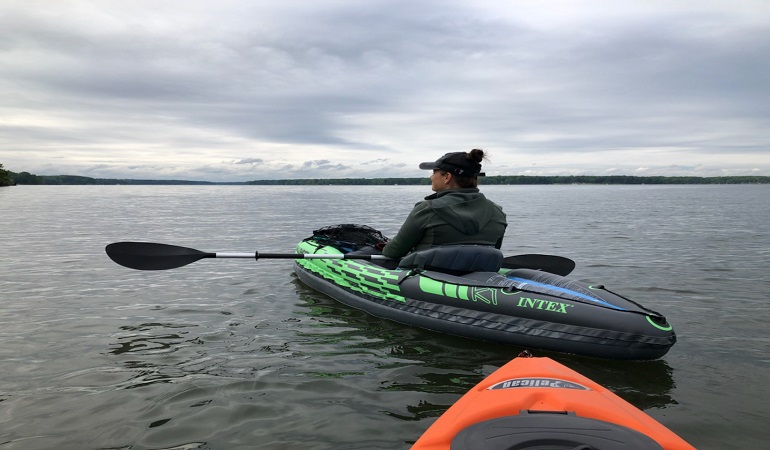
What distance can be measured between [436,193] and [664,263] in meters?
7.10

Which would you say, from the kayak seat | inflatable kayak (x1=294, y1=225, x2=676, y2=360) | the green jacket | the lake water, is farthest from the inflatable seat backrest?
the kayak seat

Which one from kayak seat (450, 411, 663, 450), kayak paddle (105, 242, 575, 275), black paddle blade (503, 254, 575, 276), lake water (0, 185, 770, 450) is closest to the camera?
kayak seat (450, 411, 663, 450)

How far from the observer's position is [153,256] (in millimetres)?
7543

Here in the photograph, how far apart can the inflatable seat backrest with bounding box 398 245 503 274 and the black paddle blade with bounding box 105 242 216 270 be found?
10.9ft

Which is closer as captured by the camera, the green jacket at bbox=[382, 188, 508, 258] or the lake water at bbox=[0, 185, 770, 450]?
the lake water at bbox=[0, 185, 770, 450]

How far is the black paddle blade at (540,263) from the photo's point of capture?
24.9 ft

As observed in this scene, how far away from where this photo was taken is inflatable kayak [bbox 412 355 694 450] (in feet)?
7.68

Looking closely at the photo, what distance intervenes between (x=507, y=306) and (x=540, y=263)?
8.09ft

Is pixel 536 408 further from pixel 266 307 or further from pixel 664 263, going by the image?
pixel 664 263

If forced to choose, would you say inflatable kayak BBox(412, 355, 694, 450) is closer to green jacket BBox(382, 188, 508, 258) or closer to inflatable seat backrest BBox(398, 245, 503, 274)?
inflatable seat backrest BBox(398, 245, 503, 274)

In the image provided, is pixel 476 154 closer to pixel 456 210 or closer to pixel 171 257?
pixel 456 210

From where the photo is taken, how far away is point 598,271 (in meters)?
10.2

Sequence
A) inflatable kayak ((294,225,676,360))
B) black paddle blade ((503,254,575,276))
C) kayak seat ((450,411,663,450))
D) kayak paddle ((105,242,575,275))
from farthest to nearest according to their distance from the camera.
Result: black paddle blade ((503,254,575,276)) → kayak paddle ((105,242,575,275)) → inflatable kayak ((294,225,676,360)) → kayak seat ((450,411,663,450))

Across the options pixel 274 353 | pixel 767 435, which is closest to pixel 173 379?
pixel 274 353
